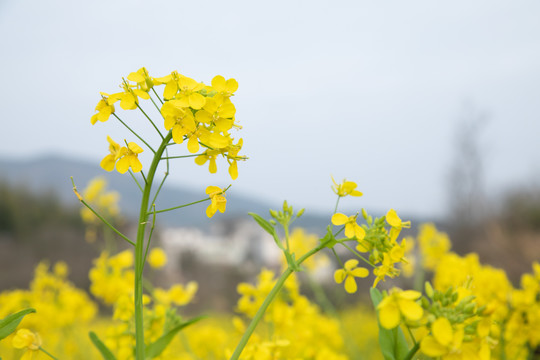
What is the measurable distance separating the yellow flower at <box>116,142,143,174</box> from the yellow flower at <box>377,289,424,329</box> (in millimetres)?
650

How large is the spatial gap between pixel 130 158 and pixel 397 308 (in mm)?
715

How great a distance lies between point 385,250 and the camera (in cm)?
117

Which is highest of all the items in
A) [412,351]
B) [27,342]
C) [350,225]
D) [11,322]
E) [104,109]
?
[104,109]

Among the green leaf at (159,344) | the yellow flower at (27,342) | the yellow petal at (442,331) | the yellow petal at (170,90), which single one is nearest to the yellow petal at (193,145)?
the yellow petal at (170,90)

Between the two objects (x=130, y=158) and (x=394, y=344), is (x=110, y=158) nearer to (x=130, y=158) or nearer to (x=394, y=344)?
(x=130, y=158)

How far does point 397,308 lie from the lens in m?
0.96

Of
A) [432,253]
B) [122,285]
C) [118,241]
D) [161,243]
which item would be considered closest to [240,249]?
[161,243]

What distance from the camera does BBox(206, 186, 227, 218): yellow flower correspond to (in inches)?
46.2

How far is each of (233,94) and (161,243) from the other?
1235 cm

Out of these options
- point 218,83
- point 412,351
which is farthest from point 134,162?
point 412,351

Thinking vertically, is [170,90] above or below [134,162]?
above

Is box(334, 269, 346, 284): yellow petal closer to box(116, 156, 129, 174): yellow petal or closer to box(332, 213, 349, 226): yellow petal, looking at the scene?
box(332, 213, 349, 226): yellow petal

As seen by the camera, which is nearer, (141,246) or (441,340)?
(441,340)

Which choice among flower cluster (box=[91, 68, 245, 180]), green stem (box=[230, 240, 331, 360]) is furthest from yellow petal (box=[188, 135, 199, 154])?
green stem (box=[230, 240, 331, 360])
